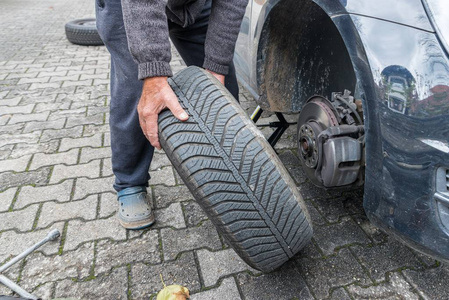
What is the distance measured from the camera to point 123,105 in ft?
4.96

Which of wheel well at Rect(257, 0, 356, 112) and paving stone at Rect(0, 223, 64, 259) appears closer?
paving stone at Rect(0, 223, 64, 259)

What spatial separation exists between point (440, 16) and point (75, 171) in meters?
1.99

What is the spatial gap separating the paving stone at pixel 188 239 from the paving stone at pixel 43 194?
670 mm

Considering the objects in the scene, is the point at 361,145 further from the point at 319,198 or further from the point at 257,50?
the point at 257,50

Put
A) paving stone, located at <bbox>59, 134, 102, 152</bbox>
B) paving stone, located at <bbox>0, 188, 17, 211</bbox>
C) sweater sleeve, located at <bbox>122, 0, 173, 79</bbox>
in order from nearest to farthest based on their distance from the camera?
sweater sleeve, located at <bbox>122, 0, 173, 79</bbox>, paving stone, located at <bbox>0, 188, 17, 211</bbox>, paving stone, located at <bbox>59, 134, 102, 152</bbox>

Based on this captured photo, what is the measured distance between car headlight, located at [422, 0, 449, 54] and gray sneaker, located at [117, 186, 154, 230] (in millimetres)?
1364

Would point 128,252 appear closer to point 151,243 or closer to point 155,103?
point 151,243

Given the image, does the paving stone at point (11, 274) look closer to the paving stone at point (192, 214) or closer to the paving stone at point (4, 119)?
the paving stone at point (192, 214)

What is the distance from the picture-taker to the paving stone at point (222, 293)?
1.31 meters

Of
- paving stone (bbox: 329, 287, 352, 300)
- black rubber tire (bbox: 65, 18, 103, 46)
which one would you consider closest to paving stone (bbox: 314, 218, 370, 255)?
paving stone (bbox: 329, 287, 352, 300)

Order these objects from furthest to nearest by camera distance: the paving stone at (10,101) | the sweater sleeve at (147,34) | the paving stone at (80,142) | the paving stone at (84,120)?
1. the paving stone at (10,101)
2. the paving stone at (84,120)
3. the paving stone at (80,142)
4. the sweater sleeve at (147,34)

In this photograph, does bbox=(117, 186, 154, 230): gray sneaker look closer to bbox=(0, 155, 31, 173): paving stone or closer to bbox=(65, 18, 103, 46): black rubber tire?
bbox=(0, 155, 31, 173): paving stone

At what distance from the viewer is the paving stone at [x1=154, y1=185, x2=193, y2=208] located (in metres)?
1.85

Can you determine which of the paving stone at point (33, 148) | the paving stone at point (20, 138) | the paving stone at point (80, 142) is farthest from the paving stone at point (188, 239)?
the paving stone at point (20, 138)
